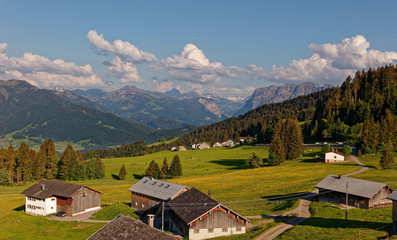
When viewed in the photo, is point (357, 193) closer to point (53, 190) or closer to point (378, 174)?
point (378, 174)

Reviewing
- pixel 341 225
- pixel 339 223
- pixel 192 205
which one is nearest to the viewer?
pixel 341 225

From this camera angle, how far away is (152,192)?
222 ft

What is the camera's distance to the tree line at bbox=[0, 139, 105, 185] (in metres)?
121

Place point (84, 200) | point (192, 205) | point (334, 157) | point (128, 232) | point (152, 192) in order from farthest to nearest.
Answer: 1. point (334, 157)
2. point (84, 200)
3. point (152, 192)
4. point (192, 205)
5. point (128, 232)

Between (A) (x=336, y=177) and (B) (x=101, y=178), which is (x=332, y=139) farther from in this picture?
(B) (x=101, y=178)

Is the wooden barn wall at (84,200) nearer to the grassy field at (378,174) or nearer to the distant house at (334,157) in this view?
the grassy field at (378,174)

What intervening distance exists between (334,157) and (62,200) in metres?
82.7

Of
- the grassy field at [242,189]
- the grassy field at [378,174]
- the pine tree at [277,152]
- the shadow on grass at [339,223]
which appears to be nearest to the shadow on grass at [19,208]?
the grassy field at [242,189]

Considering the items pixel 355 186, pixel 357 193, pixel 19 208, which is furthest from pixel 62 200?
pixel 355 186

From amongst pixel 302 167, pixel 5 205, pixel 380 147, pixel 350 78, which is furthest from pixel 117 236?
pixel 350 78

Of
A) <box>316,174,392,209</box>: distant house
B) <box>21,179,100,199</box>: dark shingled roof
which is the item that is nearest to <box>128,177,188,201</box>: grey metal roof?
<box>21,179,100,199</box>: dark shingled roof

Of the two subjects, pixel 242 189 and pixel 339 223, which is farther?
pixel 242 189

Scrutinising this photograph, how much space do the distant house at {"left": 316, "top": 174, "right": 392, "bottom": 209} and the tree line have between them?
330ft

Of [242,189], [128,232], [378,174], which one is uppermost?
[128,232]
